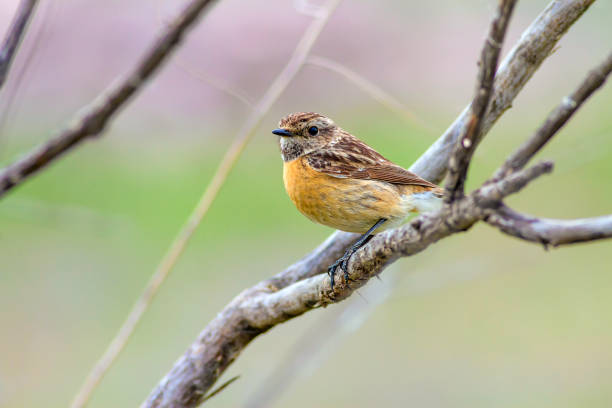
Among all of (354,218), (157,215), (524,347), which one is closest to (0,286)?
(157,215)

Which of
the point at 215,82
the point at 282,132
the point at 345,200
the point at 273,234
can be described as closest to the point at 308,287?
the point at 215,82

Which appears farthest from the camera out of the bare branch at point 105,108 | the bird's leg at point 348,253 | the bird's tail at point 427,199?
the bird's tail at point 427,199

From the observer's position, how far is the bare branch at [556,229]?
3.81 ft

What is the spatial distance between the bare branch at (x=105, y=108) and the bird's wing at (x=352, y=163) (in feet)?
5.56

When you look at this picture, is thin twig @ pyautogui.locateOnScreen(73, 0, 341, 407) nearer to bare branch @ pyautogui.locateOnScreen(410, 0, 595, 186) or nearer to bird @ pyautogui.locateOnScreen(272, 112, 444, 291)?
bare branch @ pyautogui.locateOnScreen(410, 0, 595, 186)

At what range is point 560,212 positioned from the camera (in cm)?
907

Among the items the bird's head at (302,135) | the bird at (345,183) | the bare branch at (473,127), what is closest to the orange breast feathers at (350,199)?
the bird at (345,183)


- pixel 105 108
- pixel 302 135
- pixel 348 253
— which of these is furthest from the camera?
pixel 302 135

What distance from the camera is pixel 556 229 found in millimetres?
1185

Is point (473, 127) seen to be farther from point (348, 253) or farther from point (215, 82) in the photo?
point (348, 253)

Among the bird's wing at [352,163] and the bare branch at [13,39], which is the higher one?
the bird's wing at [352,163]

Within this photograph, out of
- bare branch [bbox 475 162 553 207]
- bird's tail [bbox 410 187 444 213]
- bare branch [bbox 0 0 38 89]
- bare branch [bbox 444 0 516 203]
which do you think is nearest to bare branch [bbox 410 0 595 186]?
bird's tail [bbox 410 187 444 213]

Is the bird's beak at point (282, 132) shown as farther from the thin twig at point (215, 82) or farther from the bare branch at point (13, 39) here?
the bare branch at point (13, 39)

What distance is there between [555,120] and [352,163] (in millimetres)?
2276
